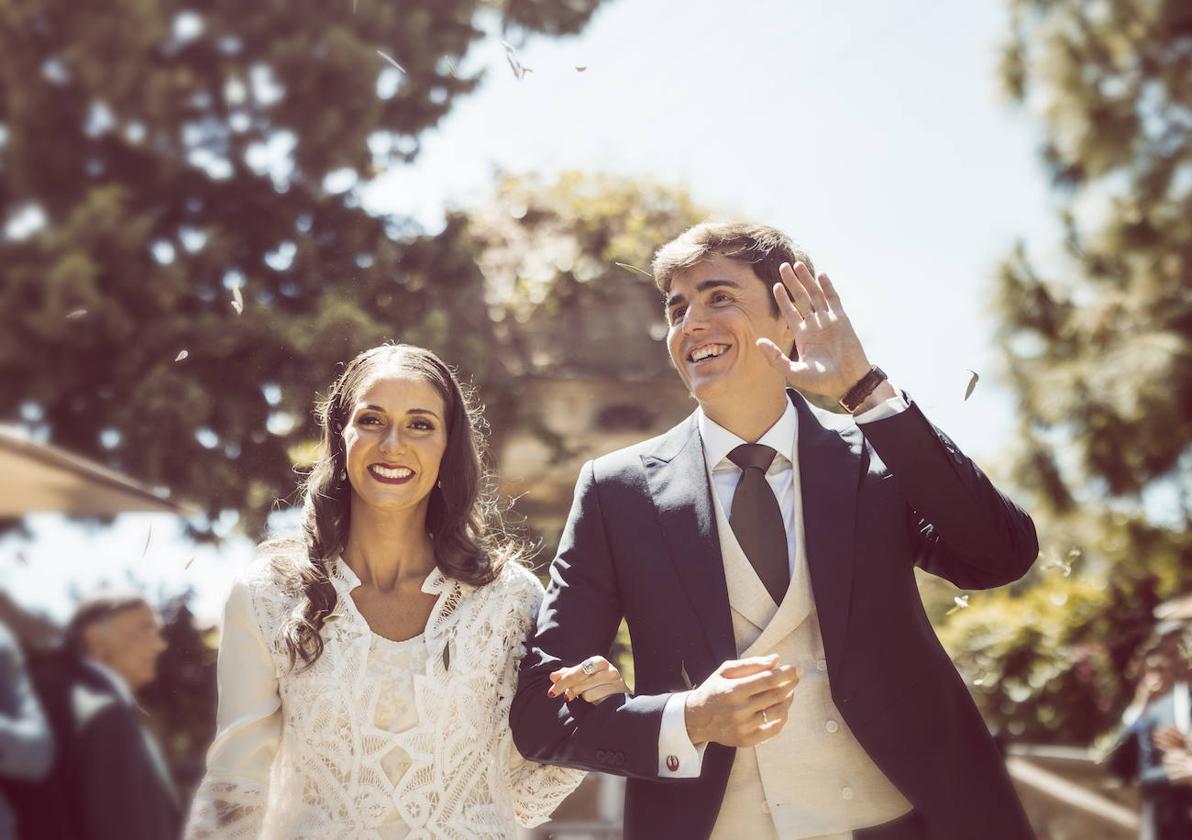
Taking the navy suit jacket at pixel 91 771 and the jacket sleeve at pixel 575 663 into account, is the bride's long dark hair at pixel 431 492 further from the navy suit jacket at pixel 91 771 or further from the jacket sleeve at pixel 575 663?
the navy suit jacket at pixel 91 771

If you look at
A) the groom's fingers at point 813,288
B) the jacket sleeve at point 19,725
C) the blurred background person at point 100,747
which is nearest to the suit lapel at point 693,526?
the groom's fingers at point 813,288

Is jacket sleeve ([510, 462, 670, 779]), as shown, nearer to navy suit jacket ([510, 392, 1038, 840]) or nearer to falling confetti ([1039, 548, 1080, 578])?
navy suit jacket ([510, 392, 1038, 840])

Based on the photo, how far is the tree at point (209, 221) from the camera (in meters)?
4.59

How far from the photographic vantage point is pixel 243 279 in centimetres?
533

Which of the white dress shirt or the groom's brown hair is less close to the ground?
the groom's brown hair

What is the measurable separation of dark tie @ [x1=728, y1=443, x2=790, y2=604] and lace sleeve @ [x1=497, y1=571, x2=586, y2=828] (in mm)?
589

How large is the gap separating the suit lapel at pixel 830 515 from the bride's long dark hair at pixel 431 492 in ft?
2.66

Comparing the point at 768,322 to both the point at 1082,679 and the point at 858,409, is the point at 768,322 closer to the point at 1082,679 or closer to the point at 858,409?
the point at 858,409

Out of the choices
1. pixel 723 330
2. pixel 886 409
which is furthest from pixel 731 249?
pixel 886 409

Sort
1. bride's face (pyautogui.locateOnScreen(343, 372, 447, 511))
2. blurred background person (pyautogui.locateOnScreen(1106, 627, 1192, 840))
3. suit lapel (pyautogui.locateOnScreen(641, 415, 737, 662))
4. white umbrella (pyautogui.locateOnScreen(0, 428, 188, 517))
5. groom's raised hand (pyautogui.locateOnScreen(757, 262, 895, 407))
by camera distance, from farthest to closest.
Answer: blurred background person (pyautogui.locateOnScreen(1106, 627, 1192, 840)), bride's face (pyautogui.locateOnScreen(343, 372, 447, 511)), suit lapel (pyautogui.locateOnScreen(641, 415, 737, 662)), groom's raised hand (pyautogui.locateOnScreen(757, 262, 895, 407)), white umbrella (pyautogui.locateOnScreen(0, 428, 188, 517))

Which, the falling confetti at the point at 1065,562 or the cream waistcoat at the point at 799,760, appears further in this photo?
the falling confetti at the point at 1065,562

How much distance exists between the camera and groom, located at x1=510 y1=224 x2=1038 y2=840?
2.38m

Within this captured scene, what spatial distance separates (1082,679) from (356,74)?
6788 mm

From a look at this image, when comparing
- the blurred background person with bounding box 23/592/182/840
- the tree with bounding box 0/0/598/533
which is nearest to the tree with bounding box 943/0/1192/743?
the tree with bounding box 0/0/598/533
